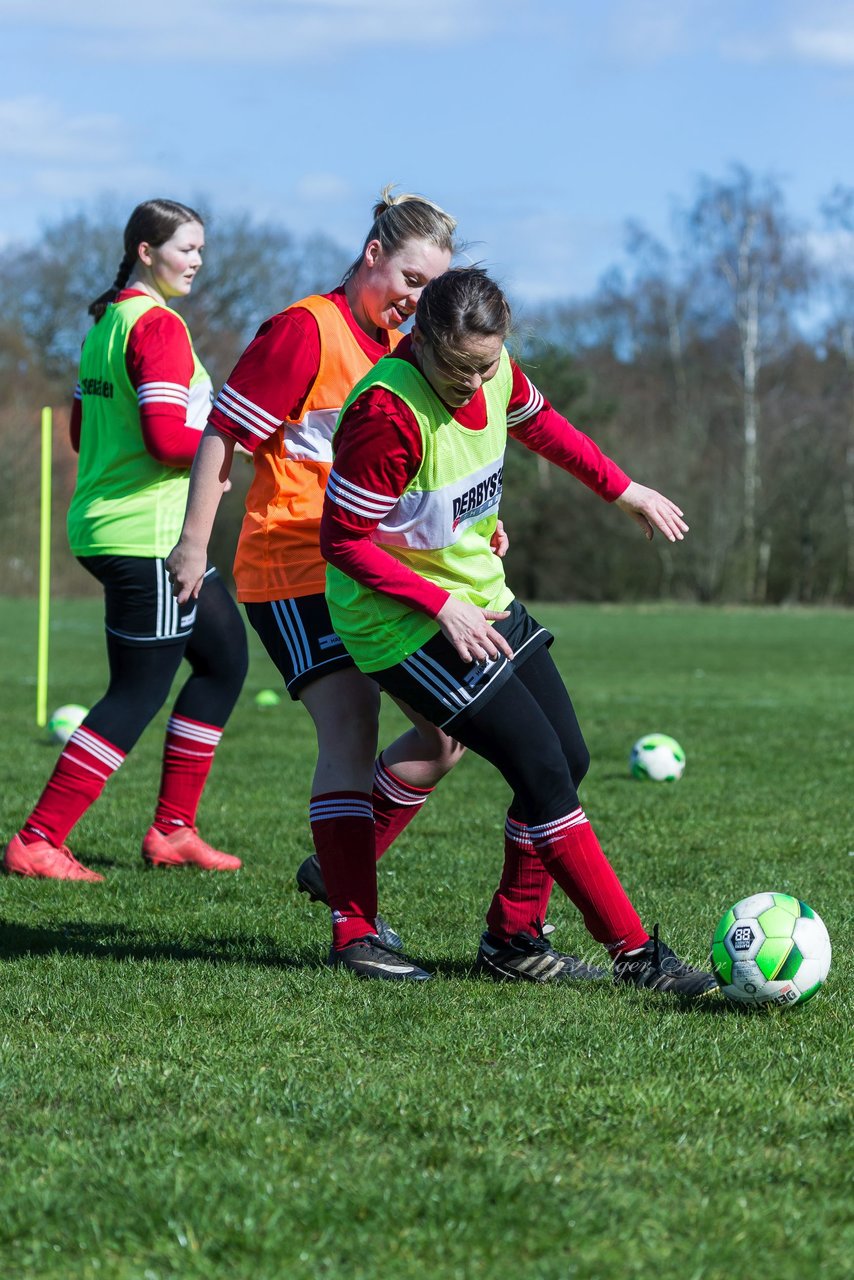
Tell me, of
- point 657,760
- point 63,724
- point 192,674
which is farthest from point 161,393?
point 63,724

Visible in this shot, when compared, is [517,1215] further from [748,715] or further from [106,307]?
[748,715]

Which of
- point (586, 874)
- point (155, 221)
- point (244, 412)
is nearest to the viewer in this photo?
point (586, 874)

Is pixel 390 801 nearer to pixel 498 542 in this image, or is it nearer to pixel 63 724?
pixel 498 542

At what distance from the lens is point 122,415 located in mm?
5414

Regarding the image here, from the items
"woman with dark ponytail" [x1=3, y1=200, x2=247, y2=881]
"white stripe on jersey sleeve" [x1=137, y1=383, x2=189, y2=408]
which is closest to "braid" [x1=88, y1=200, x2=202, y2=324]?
"woman with dark ponytail" [x1=3, y1=200, x2=247, y2=881]

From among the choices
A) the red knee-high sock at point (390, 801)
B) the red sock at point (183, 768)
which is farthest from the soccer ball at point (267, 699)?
the red knee-high sock at point (390, 801)

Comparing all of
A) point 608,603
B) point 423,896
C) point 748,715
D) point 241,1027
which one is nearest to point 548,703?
point 241,1027

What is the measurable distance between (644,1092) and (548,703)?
119 cm

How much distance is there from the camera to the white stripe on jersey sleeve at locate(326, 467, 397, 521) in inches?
138

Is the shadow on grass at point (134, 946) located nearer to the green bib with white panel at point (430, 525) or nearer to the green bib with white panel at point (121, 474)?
the green bib with white panel at point (430, 525)

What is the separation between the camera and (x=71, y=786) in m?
5.52

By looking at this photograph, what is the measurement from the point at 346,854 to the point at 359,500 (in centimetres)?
108

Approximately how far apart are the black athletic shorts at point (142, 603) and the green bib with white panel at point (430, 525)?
1787 millimetres

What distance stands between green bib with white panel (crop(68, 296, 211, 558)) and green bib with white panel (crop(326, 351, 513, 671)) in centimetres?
182
